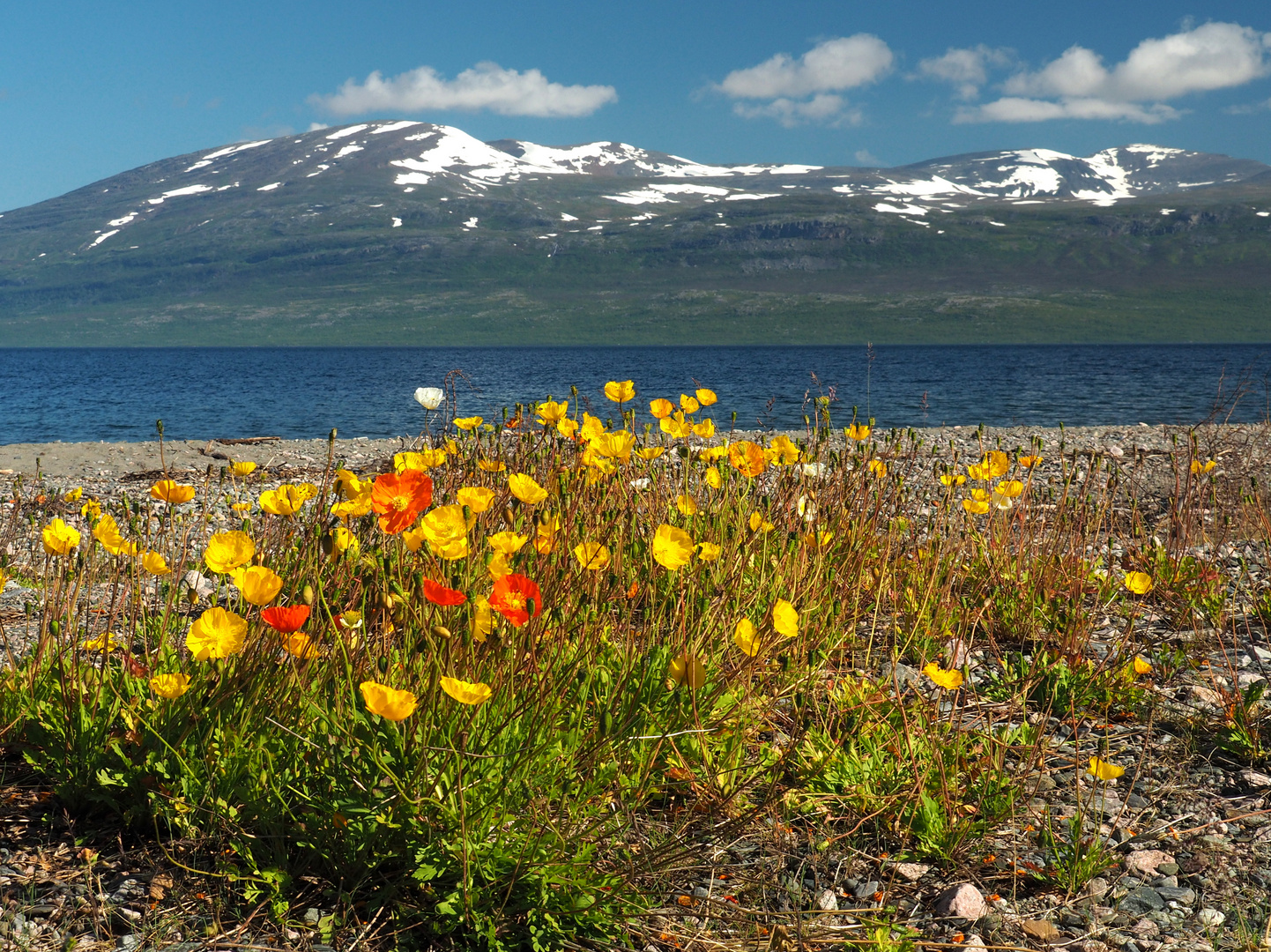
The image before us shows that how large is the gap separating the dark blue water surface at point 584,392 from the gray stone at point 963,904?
7071 mm

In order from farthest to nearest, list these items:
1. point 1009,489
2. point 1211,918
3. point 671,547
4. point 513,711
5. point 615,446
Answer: point 1009,489 → point 615,446 → point 671,547 → point 1211,918 → point 513,711

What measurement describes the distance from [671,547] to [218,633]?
1.06 meters

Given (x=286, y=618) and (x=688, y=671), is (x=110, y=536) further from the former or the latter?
(x=688, y=671)

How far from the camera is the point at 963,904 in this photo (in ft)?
6.74

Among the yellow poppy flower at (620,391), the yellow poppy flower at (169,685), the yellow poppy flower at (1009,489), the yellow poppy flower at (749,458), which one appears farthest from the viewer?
the yellow poppy flower at (1009,489)

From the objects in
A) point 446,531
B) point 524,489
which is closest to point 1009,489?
point 524,489

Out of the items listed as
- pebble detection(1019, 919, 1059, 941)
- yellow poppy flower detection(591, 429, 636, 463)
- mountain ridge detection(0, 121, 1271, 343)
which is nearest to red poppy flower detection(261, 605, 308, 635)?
yellow poppy flower detection(591, 429, 636, 463)

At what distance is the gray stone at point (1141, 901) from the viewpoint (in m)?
2.08

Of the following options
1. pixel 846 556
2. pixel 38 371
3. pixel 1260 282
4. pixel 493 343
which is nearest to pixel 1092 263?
pixel 1260 282

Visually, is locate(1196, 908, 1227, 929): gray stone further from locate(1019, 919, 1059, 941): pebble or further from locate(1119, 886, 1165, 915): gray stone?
locate(1019, 919, 1059, 941): pebble

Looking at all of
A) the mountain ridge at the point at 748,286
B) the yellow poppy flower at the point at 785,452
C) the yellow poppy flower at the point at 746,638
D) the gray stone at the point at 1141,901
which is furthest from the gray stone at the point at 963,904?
the mountain ridge at the point at 748,286

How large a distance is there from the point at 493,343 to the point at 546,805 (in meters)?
142

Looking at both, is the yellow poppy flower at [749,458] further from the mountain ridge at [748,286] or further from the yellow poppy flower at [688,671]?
the mountain ridge at [748,286]

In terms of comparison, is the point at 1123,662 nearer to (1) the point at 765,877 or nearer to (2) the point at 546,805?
(1) the point at 765,877
